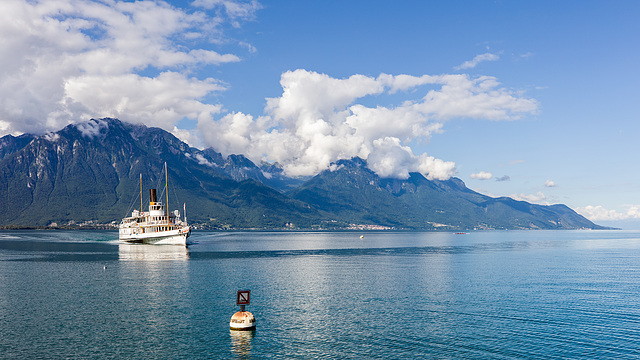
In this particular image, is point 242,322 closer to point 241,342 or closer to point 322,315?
point 241,342

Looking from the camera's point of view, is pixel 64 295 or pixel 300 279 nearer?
pixel 64 295

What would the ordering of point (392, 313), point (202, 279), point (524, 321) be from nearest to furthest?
point (524, 321), point (392, 313), point (202, 279)

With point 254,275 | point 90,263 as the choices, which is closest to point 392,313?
point 254,275

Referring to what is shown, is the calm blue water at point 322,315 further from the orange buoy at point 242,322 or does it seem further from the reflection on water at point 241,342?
the orange buoy at point 242,322

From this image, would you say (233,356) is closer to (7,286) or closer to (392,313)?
(392,313)

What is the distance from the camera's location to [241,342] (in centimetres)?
5056

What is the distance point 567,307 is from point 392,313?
28736mm

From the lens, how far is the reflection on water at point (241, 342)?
46.4m

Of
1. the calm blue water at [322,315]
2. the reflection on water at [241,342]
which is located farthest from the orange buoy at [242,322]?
the calm blue water at [322,315]

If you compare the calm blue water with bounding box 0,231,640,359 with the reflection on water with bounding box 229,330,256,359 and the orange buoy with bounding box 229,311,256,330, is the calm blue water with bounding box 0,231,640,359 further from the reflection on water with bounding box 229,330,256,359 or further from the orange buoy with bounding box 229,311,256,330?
the orange buoy with bounding box 229,311,256,330

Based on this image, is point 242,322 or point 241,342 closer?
point 241,342

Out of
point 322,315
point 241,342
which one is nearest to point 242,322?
point 241,342

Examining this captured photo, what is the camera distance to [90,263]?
133 metres

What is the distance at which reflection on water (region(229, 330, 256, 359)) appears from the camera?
4644cm
